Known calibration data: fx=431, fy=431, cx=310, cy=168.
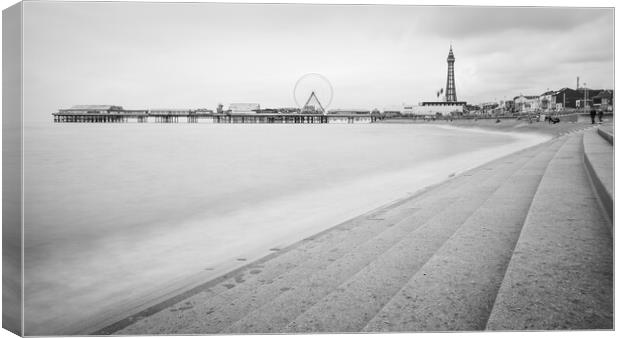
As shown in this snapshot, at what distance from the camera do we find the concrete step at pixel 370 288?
1795 millimetres

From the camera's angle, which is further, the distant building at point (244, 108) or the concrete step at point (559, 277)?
the distant building at point (244, 108)

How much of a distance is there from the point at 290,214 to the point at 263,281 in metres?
2.67

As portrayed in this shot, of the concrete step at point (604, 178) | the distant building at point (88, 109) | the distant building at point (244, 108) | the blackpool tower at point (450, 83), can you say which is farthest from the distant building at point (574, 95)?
the distant building at point (88, 109)

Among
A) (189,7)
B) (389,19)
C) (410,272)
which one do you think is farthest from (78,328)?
(389,19)

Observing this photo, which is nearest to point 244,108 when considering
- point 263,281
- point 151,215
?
point 151,215

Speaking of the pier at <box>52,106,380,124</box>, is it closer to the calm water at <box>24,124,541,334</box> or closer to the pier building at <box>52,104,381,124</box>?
the pier building at <box>52,104,381,124</box>

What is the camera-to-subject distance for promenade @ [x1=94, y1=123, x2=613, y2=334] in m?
1.78

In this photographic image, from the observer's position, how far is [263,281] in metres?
2.20

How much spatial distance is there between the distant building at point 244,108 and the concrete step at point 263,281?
6.35 ft

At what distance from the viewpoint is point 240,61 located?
137 inches

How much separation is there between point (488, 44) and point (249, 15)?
1.82 m

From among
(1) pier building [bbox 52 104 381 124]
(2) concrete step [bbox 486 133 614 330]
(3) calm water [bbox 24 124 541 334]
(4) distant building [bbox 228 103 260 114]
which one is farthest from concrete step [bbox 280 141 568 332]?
(4) distant building [bbox 228 103 260 114]

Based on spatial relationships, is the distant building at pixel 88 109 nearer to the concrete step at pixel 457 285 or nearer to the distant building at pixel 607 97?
the concrete step at pixel 457 285

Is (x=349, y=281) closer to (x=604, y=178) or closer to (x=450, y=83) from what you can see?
(x=604, y=178)
